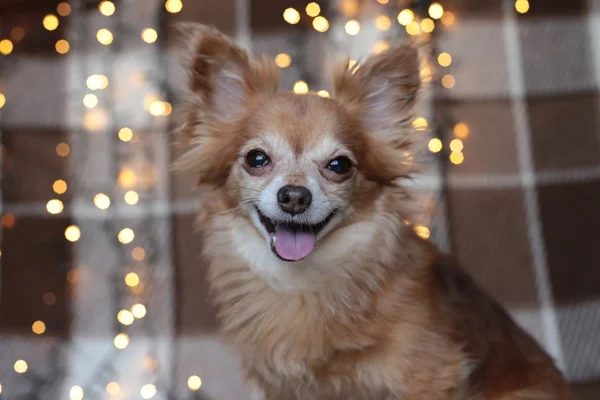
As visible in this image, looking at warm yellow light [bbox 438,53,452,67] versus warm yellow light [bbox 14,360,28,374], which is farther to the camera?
warm yellow light [bbox 438,53,452,67]

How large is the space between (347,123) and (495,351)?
68 cm

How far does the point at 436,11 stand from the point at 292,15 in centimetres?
48

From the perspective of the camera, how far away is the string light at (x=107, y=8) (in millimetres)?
2186

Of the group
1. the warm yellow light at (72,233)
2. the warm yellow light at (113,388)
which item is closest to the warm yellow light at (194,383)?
the warm yellow light at (113,388)

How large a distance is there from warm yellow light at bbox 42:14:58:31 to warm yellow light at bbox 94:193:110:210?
59 centimetres

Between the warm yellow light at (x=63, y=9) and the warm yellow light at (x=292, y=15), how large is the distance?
0.73 meters

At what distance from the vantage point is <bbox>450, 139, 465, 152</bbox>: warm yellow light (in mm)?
2152

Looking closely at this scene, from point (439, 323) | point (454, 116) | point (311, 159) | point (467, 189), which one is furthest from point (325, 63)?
point (439, 323)

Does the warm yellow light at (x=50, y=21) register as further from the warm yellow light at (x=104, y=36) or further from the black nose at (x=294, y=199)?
the black nose at (x=294, y=199)

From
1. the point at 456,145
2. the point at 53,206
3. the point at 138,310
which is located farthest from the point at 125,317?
the point at 456,145

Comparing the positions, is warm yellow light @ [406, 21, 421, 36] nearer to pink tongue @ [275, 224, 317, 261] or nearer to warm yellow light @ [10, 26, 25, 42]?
pink tongue @ [275, 224, 317, 261]

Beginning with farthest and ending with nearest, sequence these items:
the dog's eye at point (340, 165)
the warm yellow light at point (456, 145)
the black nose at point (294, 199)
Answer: the warm yellow light at point (456, 145) → the dog's eye at point (340, 165) → the black nose at point (294, 199)

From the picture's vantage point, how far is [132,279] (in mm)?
2133

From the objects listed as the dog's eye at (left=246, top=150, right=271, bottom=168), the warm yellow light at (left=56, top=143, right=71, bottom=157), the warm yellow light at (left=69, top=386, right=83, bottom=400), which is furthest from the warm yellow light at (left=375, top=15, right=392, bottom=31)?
the warm yellow light at (left=69, top=386, right=83, bottom=400)
